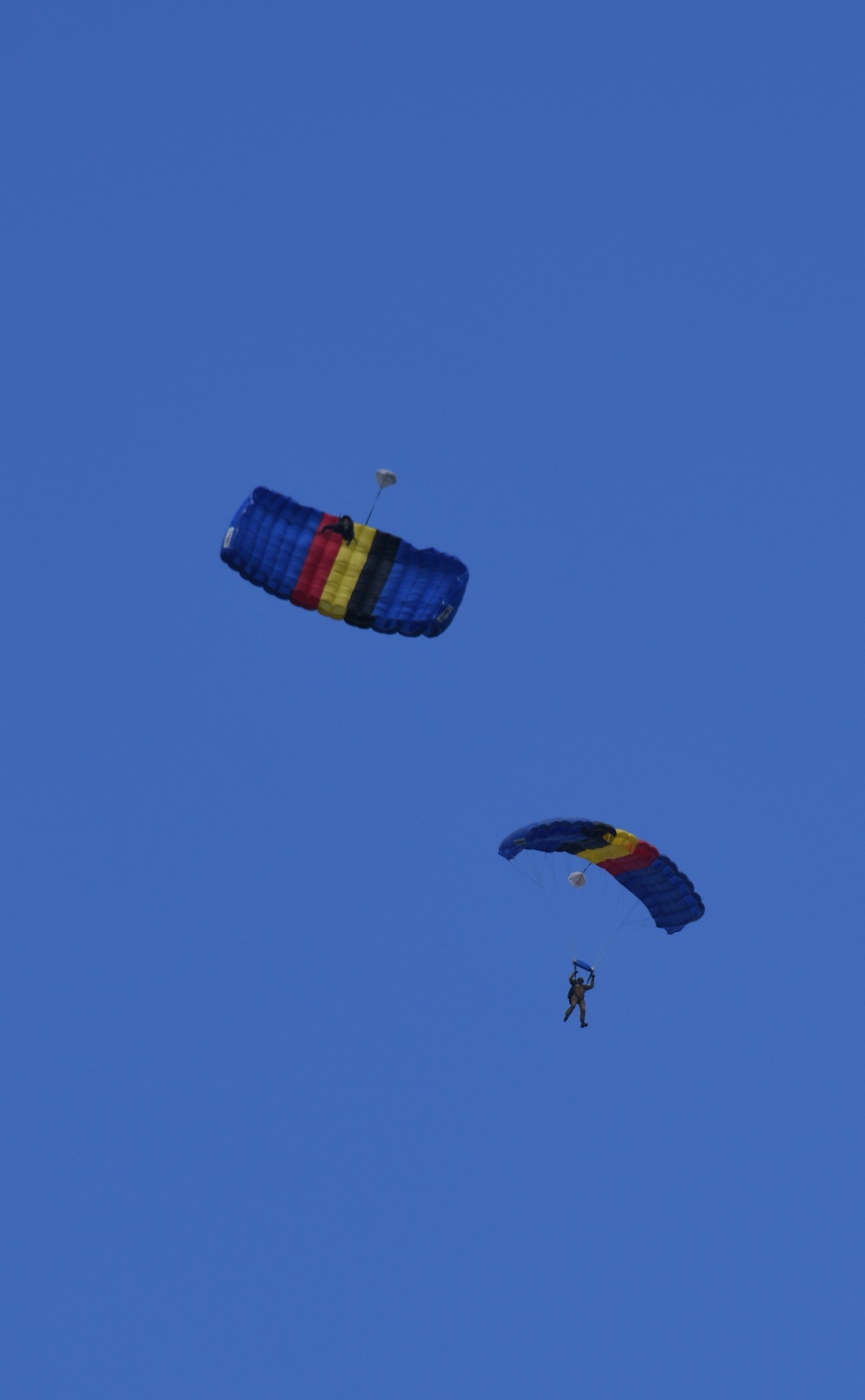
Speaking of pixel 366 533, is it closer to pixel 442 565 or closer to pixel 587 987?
pixel 442 565

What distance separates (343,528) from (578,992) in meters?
10.6

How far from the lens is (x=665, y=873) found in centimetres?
4497

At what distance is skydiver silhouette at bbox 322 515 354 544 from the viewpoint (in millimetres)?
42031

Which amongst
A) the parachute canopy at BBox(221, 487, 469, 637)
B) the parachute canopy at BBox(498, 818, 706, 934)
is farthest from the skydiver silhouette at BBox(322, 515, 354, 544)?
the parachute canopy at BBox(498, 818, 706, 934)

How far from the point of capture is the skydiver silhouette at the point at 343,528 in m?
Answer: 42.0

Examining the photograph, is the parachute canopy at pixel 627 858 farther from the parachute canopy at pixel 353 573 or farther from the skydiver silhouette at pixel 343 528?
the skydiver silhouette at pixel 343 528

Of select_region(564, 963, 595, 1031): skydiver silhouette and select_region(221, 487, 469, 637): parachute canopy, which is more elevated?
select_region(221, 487, 469, 637): parachute canopy

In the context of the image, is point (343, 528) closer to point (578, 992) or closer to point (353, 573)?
point (353, 573)

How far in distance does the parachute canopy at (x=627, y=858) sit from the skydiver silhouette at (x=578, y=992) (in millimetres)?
1827

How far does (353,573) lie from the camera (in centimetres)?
4234

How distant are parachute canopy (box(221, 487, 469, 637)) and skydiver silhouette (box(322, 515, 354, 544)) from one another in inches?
0.6

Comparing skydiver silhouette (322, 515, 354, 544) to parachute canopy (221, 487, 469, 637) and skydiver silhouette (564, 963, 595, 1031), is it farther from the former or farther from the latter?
skydiver silhouette (564, 963, 595, 1031)

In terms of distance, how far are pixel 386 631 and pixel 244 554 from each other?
292 cm

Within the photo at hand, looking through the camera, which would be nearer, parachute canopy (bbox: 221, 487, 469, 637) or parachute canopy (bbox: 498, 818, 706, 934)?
parachute canopy (bbox: 221, 487, 469, 637)
